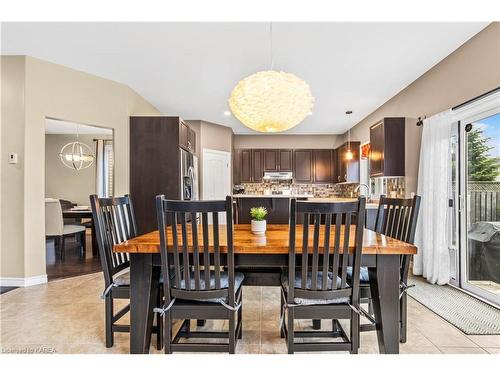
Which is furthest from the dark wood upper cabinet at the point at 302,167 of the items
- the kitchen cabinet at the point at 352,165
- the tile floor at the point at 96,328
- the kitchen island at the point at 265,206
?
the tile floor at the point at 96,328

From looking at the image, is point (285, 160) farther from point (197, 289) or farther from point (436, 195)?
point (197, 289)

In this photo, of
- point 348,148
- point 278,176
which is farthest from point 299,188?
point 348,148

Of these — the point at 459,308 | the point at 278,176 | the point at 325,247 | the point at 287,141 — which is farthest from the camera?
the point at 287,141

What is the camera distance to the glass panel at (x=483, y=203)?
278cm

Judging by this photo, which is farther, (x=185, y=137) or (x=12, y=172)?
(x=185, y=137)

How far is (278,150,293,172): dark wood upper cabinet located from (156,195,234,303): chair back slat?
580 centimetres

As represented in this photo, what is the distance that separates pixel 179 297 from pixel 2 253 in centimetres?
295

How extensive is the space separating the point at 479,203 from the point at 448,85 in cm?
132

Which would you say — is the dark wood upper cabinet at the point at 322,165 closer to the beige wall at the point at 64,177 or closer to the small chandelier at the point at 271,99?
the small chandelier at the point at 271,99

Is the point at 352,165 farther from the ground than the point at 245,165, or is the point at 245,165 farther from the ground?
the point at 245,165

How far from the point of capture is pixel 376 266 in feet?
5.57

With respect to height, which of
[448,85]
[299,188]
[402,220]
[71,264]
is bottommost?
[71,264]

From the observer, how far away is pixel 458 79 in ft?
9.83
